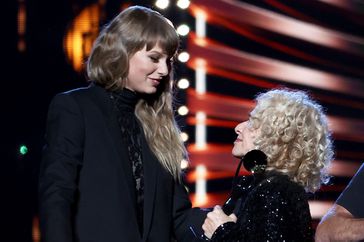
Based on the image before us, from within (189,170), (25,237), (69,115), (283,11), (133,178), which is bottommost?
(25,237)

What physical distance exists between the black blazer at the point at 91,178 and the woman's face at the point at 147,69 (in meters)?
0.15

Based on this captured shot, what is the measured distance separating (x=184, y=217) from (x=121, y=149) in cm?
49

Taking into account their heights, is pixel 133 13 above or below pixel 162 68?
above

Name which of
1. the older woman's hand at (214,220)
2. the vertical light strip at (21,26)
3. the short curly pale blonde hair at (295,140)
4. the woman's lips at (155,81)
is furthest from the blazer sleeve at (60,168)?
the vertical light strip at (21,26)

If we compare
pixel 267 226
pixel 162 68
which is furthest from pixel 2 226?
pixel 267 226

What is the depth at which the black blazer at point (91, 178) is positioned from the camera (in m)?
3.11

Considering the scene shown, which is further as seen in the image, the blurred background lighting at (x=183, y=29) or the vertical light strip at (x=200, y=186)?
the vertical light strip at (x=200, y=186)

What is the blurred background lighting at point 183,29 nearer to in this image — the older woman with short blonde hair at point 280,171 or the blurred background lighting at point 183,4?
the blurred background lighting at point 183,4

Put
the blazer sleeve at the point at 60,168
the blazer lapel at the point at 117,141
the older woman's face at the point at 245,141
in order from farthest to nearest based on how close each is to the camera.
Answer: the older woman's face at the point at 245,141 → the blazer lapel at the point at 117,141 → the blazer sleeve at the point at 60,168

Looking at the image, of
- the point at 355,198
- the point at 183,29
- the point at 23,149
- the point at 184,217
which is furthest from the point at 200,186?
the point at 355,198

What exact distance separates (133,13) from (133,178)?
2.24 feet

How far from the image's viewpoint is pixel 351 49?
5.29 meters

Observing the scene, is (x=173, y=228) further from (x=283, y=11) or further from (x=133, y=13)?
(x=283, y=11)

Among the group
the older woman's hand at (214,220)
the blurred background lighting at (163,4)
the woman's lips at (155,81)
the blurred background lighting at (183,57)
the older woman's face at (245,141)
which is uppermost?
the blurred background lighting at (163,4)
